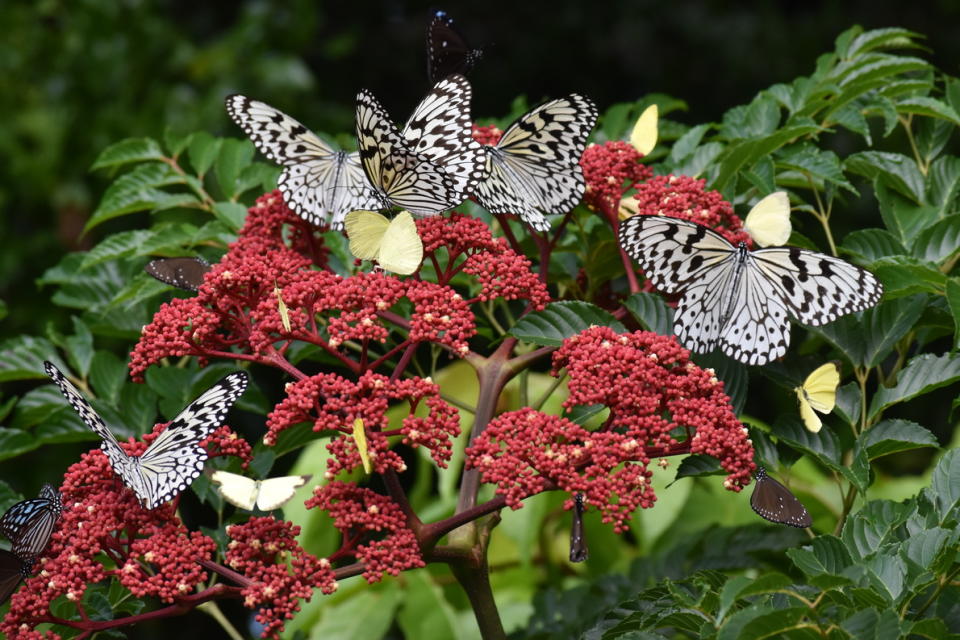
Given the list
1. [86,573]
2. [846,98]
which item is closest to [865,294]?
[846,98]

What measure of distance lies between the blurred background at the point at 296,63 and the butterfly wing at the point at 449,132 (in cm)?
353

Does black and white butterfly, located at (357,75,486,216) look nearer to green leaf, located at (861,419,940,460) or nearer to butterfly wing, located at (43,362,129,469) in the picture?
butterfly wing, located at (43,362,129,469)

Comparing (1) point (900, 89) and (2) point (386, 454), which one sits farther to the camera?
(1) point (900, 89)

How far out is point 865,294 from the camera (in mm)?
2143

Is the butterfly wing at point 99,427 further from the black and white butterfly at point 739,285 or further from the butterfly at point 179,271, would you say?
the black and white butterfly at point 739,285

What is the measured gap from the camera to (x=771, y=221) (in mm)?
2283

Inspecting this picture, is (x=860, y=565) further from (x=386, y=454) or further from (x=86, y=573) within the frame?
(x=86, y=573)

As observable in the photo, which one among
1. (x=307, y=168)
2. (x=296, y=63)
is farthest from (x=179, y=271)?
(x=296, y=63)

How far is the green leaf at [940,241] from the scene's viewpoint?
2.45 meters

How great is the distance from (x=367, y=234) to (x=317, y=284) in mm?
174

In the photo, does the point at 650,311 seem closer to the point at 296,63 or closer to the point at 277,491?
the point at 277,491

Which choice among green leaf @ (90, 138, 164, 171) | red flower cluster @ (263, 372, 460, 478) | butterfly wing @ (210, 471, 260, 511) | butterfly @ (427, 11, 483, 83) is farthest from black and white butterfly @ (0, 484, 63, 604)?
green leaf @ (90, 138, 164, 171)

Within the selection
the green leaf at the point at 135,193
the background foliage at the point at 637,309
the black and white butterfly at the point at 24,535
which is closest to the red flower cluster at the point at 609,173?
the background foliage at the point at 637,309

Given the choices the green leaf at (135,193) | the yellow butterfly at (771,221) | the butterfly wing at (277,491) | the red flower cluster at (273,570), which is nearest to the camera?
the red flower cluster at (273,570)
